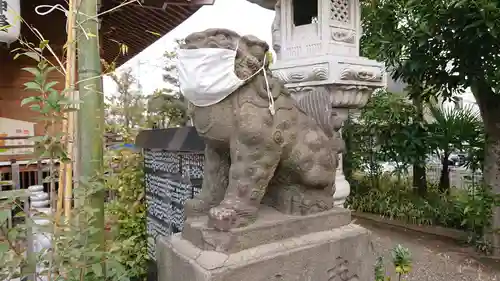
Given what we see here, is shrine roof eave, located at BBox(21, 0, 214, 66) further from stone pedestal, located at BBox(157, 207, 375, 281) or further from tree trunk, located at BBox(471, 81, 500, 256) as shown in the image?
tree trunk, located at BBox(471, 81, 500, 256)

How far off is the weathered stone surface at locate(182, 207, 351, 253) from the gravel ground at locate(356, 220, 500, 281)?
2.18m

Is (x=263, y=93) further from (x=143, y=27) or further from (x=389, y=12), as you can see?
(x=143, y=27)

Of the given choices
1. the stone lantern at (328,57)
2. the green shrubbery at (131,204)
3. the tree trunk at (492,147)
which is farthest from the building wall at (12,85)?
the tree trunk at (492,147)

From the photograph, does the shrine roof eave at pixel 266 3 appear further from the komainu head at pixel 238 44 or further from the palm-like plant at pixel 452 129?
the palm-like plant at pixel 452 129

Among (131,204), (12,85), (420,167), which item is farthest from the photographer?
(12,85)

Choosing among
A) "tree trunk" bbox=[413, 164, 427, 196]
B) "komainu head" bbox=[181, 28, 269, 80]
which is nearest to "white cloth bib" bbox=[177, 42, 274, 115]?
"komainu head" bbox=[181, 28, 269, 80]

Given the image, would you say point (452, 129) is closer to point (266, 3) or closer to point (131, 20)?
point (266, 3)

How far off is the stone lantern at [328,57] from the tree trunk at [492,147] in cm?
205

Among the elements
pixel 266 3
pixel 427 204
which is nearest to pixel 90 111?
pixel 266 3

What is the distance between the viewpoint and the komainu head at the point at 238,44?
1.32 m

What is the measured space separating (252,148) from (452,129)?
4.58 meters

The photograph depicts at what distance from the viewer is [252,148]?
4.51 ft

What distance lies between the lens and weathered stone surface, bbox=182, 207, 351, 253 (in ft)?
4.31

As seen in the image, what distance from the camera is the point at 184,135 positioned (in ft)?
6.33
